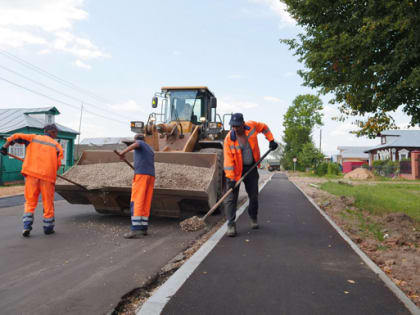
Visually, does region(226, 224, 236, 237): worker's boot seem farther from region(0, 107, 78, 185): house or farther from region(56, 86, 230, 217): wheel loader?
region(0, 107, 78, 185): house

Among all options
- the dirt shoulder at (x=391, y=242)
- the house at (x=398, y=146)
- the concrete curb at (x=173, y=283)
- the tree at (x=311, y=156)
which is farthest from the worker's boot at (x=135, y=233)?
the tree at (x=311, y=156)

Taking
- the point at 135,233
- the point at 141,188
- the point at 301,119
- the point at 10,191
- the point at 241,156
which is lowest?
the point at 10,191

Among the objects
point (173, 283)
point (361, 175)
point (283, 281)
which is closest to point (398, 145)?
point (361, 175)

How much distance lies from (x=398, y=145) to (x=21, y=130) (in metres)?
39.8

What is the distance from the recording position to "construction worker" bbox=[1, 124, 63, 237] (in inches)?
218

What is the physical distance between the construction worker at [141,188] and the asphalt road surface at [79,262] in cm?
24

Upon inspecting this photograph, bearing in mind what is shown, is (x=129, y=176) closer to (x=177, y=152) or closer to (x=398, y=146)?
(x=177, y=152)

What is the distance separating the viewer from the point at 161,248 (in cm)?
487

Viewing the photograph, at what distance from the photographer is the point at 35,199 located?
5.62 metres

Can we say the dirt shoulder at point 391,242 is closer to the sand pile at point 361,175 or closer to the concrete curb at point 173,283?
the concrete curb at point 173,283

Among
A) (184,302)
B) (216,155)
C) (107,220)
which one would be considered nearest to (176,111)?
(216,155)

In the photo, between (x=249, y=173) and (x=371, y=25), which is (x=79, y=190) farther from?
(x=371, y=25)

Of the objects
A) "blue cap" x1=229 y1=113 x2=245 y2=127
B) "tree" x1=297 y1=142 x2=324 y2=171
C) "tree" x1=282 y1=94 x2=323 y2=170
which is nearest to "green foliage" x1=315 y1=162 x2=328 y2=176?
"tree" x1=297 y1=142 x2=324 y2=171

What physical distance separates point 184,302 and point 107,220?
4.31 m
